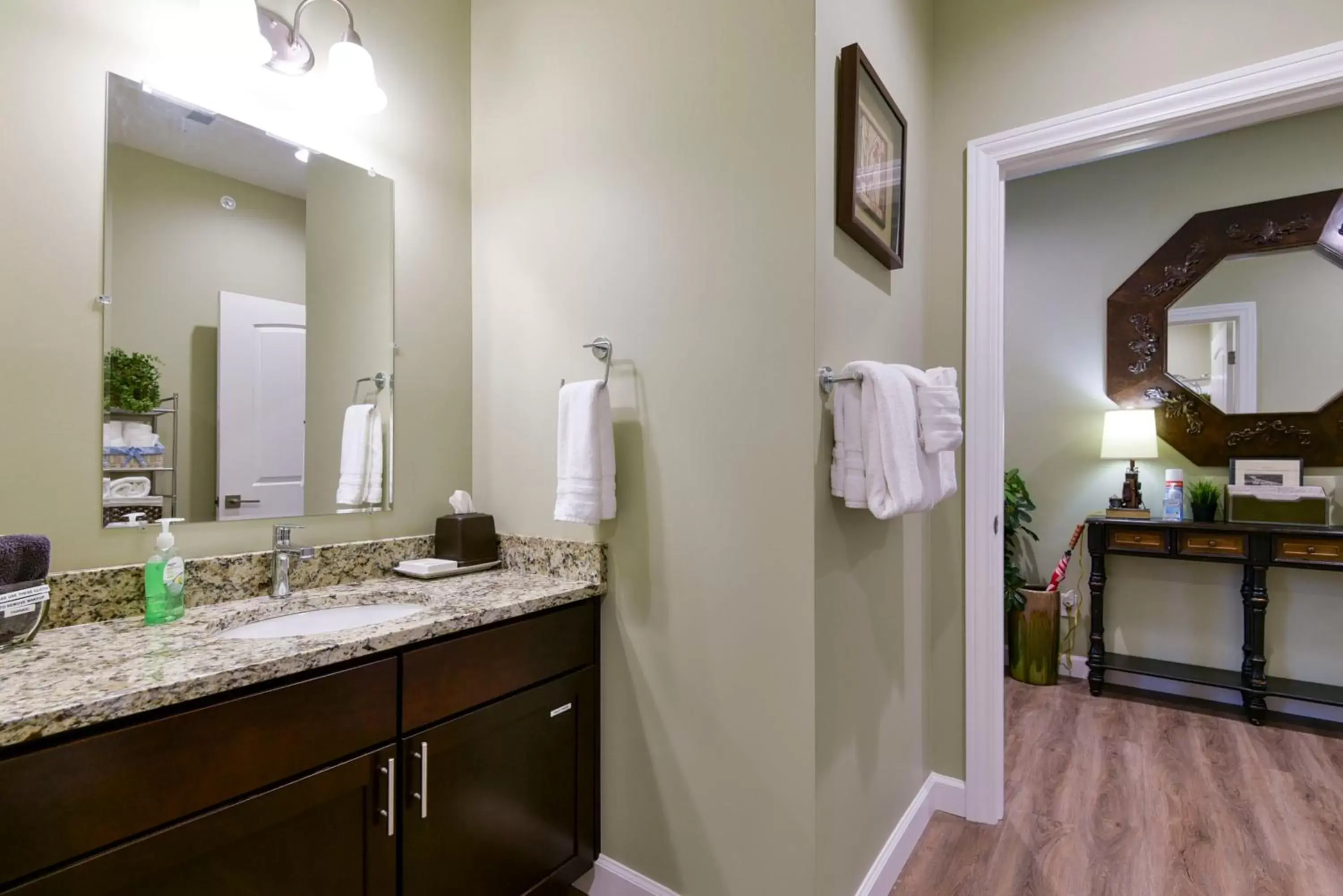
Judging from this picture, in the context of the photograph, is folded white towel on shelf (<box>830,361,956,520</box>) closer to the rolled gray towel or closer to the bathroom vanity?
the bathroom vanity

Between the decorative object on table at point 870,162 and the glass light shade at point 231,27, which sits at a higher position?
the glass light shade at point 231,27

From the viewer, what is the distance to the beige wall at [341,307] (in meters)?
1.62

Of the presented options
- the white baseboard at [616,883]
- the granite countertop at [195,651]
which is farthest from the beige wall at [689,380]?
the granite countertop at [195,651]

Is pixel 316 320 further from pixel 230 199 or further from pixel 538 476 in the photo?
pixel 538 476

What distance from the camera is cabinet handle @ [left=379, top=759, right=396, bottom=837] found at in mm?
1149

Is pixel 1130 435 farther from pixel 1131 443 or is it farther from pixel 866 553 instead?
pixel 866 553

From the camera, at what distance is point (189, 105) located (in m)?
1.40

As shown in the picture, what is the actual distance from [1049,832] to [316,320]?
258 cm

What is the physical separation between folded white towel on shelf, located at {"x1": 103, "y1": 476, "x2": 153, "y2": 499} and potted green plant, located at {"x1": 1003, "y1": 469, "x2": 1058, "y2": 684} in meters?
3.27

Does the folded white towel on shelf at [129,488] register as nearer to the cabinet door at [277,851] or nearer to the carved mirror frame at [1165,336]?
the cabinet door at [277,851]

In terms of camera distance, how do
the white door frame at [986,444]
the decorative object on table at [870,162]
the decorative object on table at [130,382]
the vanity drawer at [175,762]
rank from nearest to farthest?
the vanity drawer at [175,762] → the decorative object on table at [130,382] → the decorative object on table at [870,162] → the white door frame at [986,444]

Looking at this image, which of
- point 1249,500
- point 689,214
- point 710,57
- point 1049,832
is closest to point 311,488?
point 689,214

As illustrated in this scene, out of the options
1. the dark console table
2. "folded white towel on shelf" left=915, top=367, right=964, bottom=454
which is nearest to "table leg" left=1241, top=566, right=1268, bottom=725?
the dark console table

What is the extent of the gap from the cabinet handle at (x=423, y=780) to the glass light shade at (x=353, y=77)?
1516 mm
